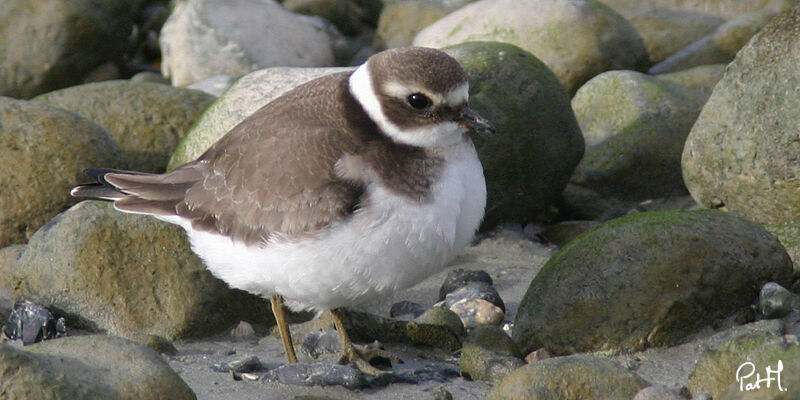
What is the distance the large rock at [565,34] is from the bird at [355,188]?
436cm

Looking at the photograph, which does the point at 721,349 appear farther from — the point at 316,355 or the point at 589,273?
the point at 316,355

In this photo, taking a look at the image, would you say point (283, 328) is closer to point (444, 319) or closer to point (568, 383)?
point (444, 319)

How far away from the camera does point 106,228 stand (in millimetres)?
6289

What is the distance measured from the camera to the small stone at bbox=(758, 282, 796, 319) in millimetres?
5461

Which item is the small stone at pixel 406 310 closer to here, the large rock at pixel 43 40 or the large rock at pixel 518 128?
the large rock at pixel 518 128

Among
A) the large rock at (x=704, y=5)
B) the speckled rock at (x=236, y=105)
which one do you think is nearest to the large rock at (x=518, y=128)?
the speckled rock at (x=236, y=105)

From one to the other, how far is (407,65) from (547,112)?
2.71 m

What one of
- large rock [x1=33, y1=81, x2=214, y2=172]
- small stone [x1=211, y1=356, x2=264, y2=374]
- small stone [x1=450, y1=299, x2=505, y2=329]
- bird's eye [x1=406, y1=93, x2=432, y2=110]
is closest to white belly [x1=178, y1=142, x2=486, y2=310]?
bird's eye [x1=406, y1=93, x2=432, y2=110]

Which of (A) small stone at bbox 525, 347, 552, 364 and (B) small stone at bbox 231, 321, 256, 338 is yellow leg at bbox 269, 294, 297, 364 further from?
(A) small stone at bbox 525, 347, 552, 364

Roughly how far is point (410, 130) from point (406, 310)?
1812 mm

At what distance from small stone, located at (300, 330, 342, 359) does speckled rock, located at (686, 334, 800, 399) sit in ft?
7.37

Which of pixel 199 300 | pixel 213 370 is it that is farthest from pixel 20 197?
pixel 213 370

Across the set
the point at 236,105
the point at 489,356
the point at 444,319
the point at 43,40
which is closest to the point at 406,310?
the point at 444,319

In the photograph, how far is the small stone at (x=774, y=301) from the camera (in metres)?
5.46
